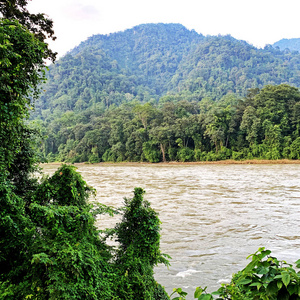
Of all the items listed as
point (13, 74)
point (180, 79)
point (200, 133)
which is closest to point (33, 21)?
point (13, 74)

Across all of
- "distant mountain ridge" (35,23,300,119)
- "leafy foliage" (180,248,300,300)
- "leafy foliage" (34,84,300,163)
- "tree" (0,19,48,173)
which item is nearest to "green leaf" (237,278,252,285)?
"leafy foliage" (180,248,300,300)

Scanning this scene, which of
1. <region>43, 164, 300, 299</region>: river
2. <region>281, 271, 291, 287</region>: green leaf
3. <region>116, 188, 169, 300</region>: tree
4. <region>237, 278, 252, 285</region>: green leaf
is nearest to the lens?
<region>281, 271, 291, 287</region>: green leaf

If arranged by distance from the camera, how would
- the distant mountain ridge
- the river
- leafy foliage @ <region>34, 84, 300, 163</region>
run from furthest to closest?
the distant mountain ridge → leafy foliage @ <region>34, 84, 300, 163</region> → the river

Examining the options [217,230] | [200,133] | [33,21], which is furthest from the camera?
[200,133]

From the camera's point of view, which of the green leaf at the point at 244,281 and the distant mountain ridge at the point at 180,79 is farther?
the distant mountain ridge at the point at 180,79

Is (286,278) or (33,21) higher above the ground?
(33,21)

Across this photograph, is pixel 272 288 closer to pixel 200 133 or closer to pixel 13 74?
pixel 13 74

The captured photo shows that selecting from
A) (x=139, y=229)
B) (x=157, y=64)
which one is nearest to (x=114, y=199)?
(x=139, y=229)

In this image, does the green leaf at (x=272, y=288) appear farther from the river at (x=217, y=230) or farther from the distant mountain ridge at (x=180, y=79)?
the distant mountain ridge at (x=180, y=79)

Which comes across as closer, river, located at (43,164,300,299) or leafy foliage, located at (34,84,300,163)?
river, located at (43,164,300,299)

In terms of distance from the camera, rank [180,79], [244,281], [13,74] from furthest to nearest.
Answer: [180,79]
[13,74]
[244,281]

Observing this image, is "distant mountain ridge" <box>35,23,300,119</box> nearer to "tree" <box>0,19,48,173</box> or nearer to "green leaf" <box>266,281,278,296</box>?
"tree" <box>0,19,48,173</box>

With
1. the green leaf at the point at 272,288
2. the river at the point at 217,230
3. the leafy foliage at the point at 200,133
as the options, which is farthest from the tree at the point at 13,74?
the leafy foliage at the point at 200,133

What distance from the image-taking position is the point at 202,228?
29.6 feet
